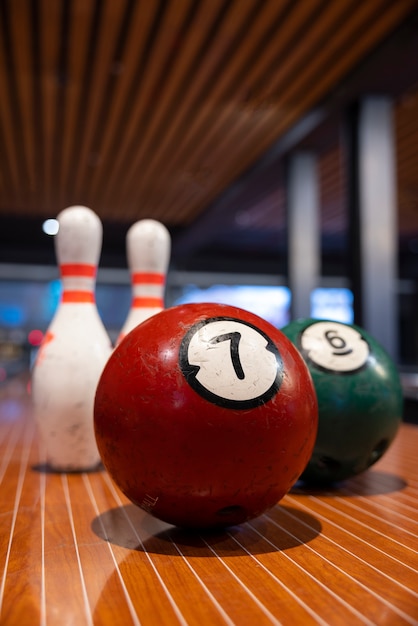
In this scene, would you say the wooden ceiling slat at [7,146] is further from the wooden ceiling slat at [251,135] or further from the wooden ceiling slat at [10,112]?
the wooden ceiling slat at [251,135]

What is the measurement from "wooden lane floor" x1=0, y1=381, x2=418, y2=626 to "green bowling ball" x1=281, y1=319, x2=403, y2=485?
108 millimetres

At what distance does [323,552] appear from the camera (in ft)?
3.98

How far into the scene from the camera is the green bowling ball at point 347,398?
1.60 m

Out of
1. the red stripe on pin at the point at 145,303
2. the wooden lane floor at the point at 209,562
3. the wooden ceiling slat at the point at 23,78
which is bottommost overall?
the wooden lane floor at the point at 209,562

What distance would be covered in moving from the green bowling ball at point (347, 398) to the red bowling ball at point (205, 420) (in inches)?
13.2

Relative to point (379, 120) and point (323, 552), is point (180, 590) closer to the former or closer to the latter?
point (323, 552)

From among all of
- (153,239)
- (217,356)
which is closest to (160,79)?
(153,239)

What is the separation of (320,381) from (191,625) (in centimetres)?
84

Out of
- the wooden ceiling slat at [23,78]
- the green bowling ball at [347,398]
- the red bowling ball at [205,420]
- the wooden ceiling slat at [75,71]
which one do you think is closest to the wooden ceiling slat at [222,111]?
the wooden ceiling slat at [75,71]

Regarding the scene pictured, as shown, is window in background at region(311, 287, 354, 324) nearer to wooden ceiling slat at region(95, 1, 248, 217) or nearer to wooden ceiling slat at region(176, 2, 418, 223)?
wooden ceiling slat at region(95, 1, 248, 217)

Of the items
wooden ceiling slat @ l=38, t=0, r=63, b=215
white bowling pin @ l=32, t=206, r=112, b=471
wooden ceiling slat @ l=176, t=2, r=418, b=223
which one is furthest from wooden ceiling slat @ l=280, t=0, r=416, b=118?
white bowling pin @ l=32, t=206, r=112, b=471

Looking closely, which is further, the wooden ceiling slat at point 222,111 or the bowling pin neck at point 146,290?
the wooden ceiling slat at point 222,111

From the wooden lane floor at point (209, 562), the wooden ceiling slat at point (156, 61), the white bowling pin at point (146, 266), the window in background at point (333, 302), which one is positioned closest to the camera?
the wooden lane floor at point (209, 562)

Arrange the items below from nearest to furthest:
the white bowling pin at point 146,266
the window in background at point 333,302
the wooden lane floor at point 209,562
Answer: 1. the wooden lane floor at point 209,562
2. the white bowling pin at point 146,266
3. the window in background at point 333,302
